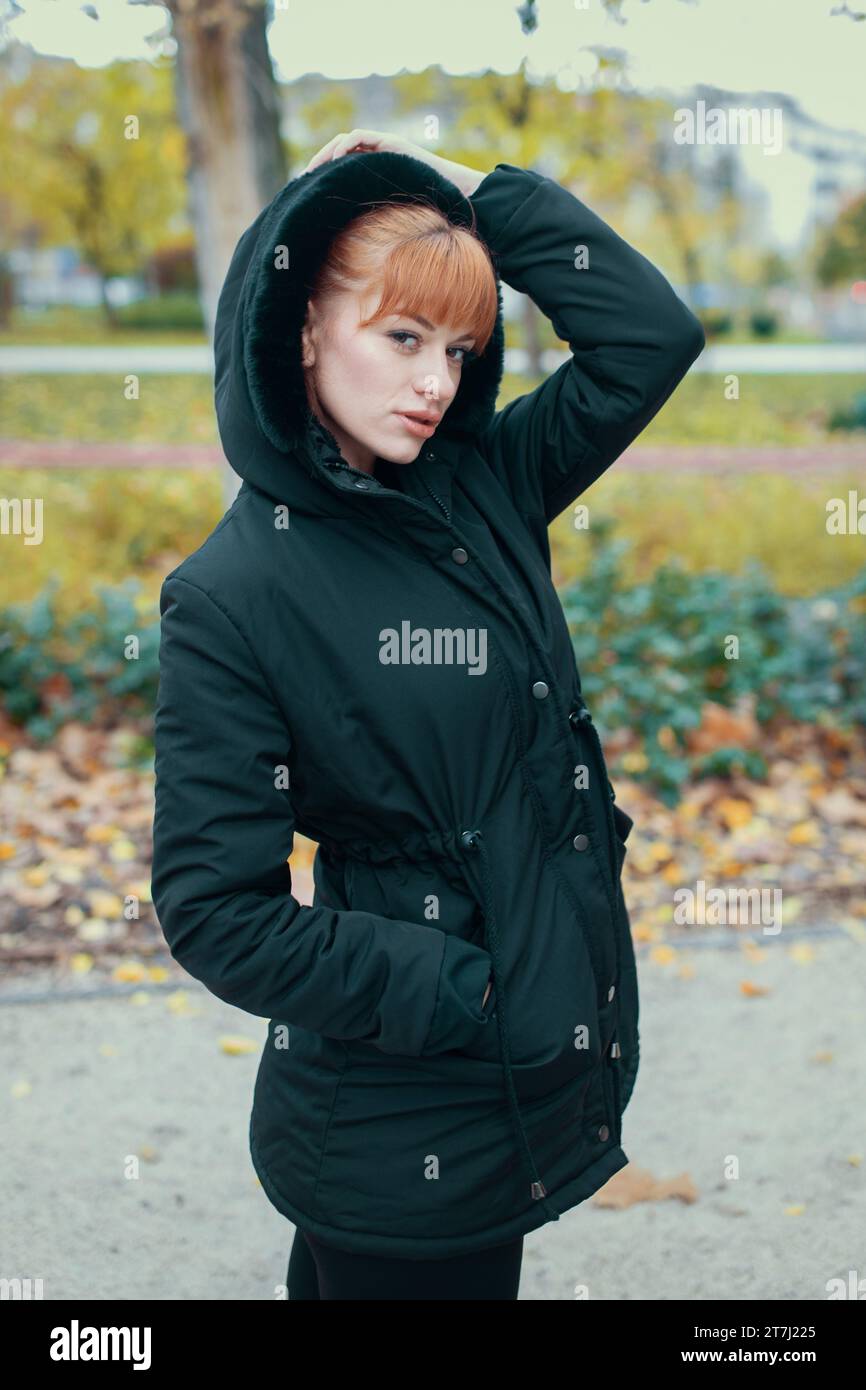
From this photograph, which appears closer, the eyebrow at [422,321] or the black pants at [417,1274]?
the eyebrow at [422,321]

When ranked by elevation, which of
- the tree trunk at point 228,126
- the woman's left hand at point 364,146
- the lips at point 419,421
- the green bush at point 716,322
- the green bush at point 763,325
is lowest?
the lips at point 419,421

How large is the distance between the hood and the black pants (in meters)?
1.11

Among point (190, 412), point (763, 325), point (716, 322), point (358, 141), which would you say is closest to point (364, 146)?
point (358, 141)

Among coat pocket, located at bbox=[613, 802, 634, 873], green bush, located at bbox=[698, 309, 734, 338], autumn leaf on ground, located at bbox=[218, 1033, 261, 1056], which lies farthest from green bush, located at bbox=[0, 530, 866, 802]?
green bush, located at bbox=[698, 309, 734, 338]

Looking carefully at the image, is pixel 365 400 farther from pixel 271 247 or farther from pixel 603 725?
pixel 603 725

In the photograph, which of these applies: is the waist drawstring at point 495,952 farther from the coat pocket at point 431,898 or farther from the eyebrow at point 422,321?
the eyebrow at point 422,321

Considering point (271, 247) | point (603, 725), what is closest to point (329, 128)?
point (603, 725)

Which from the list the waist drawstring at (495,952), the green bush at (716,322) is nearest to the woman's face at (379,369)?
the waist drawstring at (495,952)

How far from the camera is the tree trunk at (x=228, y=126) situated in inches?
201

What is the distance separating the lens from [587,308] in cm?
206

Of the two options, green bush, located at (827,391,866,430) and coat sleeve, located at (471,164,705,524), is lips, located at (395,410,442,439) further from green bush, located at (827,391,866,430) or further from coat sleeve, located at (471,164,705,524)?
green bush, located at (827,391,866,430)

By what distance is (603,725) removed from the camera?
5.33 metres

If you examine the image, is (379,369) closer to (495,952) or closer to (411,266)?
(411,266)
